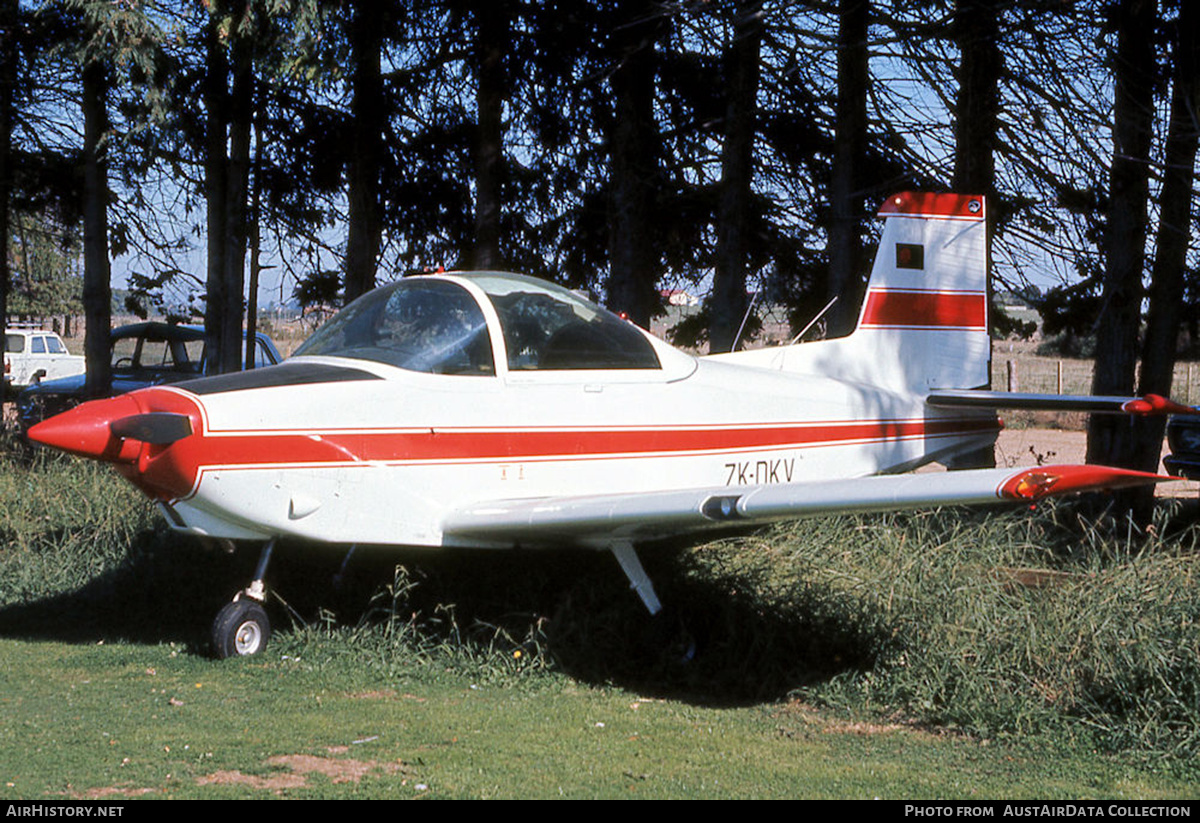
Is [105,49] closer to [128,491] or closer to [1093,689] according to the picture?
[128,491]

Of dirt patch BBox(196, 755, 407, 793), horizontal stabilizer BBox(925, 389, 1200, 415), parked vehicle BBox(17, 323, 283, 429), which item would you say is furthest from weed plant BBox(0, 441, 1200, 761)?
parked vehicle BBox(17, 323, 283, 429)

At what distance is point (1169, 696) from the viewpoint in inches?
189

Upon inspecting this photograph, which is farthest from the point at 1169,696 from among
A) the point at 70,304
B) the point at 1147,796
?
the point at 70,304

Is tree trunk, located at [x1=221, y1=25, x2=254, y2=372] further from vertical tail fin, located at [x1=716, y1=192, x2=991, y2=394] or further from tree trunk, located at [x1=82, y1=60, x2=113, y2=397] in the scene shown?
vertical tail fin, located at [x1=716, y1=192, x2=991, y2=394]

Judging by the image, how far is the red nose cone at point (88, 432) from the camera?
17.4 feet

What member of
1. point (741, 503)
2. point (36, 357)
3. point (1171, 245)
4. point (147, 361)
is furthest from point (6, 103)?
point (36, 357)

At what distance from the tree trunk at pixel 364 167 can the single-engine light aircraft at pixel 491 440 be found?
5364 millimetres

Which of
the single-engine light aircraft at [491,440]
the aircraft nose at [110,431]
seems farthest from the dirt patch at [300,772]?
the aircraft nose at [110,431]

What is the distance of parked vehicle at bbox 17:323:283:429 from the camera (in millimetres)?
14330

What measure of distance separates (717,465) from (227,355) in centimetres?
818

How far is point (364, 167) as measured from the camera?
39.1 feet

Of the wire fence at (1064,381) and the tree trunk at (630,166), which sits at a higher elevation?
the tree trunk at (630,166)

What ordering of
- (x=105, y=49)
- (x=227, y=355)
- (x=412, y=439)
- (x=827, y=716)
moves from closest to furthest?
(x=827, y=716), (x=412, y=439), (x=105, y=49), (x=227, y=355)

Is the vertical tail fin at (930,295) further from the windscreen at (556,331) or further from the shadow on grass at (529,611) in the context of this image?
the windscreen at (556,331)
